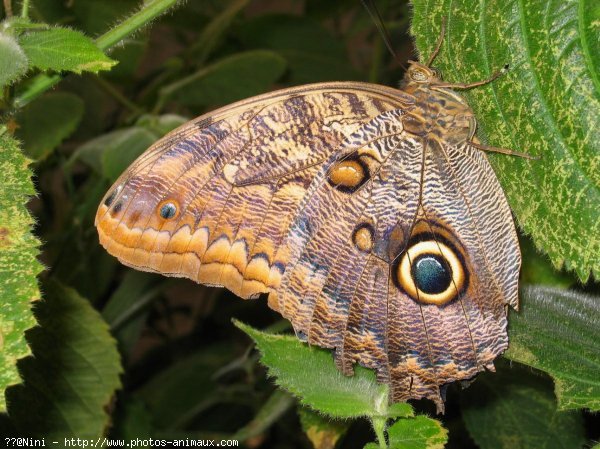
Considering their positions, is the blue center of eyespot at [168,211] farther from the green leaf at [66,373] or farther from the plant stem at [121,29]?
the green leaf at [66,373]

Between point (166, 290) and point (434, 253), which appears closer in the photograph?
point (434, 253)

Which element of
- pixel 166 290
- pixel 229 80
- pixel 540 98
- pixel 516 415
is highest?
pixel 229 80

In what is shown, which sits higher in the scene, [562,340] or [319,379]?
[562,340]

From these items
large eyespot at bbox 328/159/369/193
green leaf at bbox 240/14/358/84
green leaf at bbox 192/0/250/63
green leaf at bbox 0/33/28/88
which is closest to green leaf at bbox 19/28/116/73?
green leaf at bbox 0/33/28/88

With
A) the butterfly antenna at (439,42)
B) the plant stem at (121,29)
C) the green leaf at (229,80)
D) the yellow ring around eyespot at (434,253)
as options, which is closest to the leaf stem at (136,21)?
the plant stem at (121,29)

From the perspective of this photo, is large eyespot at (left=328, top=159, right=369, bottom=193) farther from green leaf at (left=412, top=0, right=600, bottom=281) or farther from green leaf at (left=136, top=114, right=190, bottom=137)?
green leaf at (left=136, top=114, right=190, bottom=137)

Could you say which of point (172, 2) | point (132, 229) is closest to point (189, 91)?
point (172, 2)

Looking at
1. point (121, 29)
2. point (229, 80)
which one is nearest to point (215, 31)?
point (229, 80)

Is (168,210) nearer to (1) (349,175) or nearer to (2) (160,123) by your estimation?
(1) (349,175)
